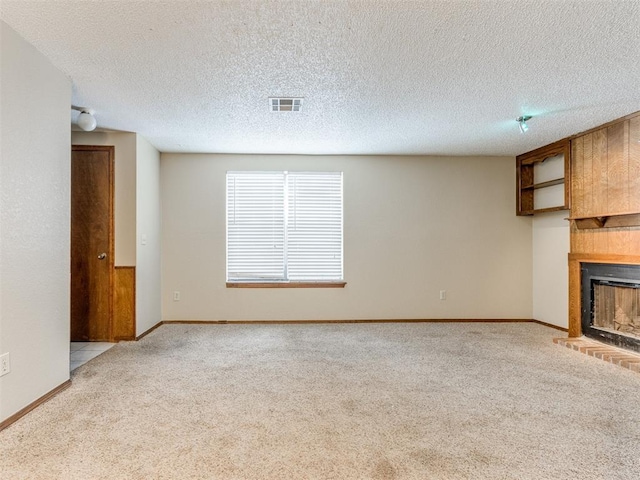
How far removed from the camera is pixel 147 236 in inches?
174

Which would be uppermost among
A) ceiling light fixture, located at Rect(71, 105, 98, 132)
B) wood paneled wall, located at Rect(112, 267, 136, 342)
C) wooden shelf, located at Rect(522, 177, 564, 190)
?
ceiling light fixture, located at Rect(71, 105, 98, 132)

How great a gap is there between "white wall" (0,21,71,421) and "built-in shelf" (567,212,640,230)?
4.84 meters

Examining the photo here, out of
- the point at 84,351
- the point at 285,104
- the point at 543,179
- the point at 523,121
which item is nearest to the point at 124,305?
the point at 84,351

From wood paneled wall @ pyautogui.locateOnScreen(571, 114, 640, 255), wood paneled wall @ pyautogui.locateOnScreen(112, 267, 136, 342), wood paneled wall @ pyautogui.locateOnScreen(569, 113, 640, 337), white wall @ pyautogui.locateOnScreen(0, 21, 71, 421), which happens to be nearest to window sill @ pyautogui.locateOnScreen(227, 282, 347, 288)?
wood paneled wall @ pyautogui.locateOnScreen(112, 267, 136, 342)

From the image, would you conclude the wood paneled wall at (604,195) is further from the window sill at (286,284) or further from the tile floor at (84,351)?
the tile floor at (84,351)

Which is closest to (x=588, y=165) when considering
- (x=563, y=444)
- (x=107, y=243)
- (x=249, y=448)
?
(x=563, y=444)

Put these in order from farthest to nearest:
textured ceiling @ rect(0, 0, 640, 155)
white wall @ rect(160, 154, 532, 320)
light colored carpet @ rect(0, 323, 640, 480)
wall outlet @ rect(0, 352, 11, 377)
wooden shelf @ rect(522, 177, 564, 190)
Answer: white wall @ rect(160, 154, 532, 320), wooden shelf @ rect(522, 177, 564, 190), wall outlet @ rect(0, 352, 11, 377), textured ceiling @ rect(0, 0, 640, 155), light colored carpet @ rect(0, 323, 640, 480)

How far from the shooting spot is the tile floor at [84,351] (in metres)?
3.31

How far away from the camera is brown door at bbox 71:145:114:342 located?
4012mm

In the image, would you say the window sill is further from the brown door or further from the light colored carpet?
the brown door

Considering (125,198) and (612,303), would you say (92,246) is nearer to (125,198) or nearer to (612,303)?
(125,198)

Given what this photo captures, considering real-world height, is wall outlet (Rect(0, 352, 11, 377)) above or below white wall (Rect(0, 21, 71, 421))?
below

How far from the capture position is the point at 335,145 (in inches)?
179

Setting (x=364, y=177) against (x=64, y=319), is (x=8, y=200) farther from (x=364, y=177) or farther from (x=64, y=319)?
(x=364, y=177)
